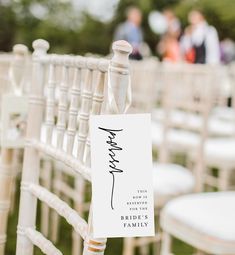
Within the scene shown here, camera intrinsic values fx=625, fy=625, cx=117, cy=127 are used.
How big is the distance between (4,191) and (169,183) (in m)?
1.11

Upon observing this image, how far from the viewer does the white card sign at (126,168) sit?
90 centimetres

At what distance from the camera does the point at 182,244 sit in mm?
3197

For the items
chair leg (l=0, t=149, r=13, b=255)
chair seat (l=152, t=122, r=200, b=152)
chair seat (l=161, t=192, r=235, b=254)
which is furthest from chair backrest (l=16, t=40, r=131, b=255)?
chair seat (l=152, t=122, r=200, b=152)

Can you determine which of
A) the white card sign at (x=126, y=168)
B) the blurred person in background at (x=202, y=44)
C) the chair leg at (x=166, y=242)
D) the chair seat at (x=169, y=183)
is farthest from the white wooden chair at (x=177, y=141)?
the blurred person in background at (x=202, y=44)

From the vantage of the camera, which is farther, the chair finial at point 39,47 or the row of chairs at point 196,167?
the row of chairs at point 196,167

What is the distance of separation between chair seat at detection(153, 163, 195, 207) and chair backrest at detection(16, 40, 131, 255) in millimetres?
1145

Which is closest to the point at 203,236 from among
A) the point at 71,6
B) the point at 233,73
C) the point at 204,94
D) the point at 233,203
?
the point at 233,203

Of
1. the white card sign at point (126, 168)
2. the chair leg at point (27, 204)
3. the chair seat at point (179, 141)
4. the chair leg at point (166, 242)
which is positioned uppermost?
the white card sign at point (126, 168)

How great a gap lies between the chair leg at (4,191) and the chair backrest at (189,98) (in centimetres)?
147

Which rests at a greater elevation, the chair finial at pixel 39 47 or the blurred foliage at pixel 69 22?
the blurred foliage at pixel 69 22

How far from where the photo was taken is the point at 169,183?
2430 millimetres

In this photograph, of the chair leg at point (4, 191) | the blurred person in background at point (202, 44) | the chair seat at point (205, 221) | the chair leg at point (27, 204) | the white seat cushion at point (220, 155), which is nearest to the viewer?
the chair leg at point (27, 204)

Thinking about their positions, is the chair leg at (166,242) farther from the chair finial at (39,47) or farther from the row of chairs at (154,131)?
the chair finial at (39,47)

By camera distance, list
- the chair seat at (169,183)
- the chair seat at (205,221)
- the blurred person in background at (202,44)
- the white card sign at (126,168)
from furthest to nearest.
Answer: the blurred person in background at (202,44)
the chair seat at (169,183)
the chair seat at (205,221)
the white card sign at (126,168)
